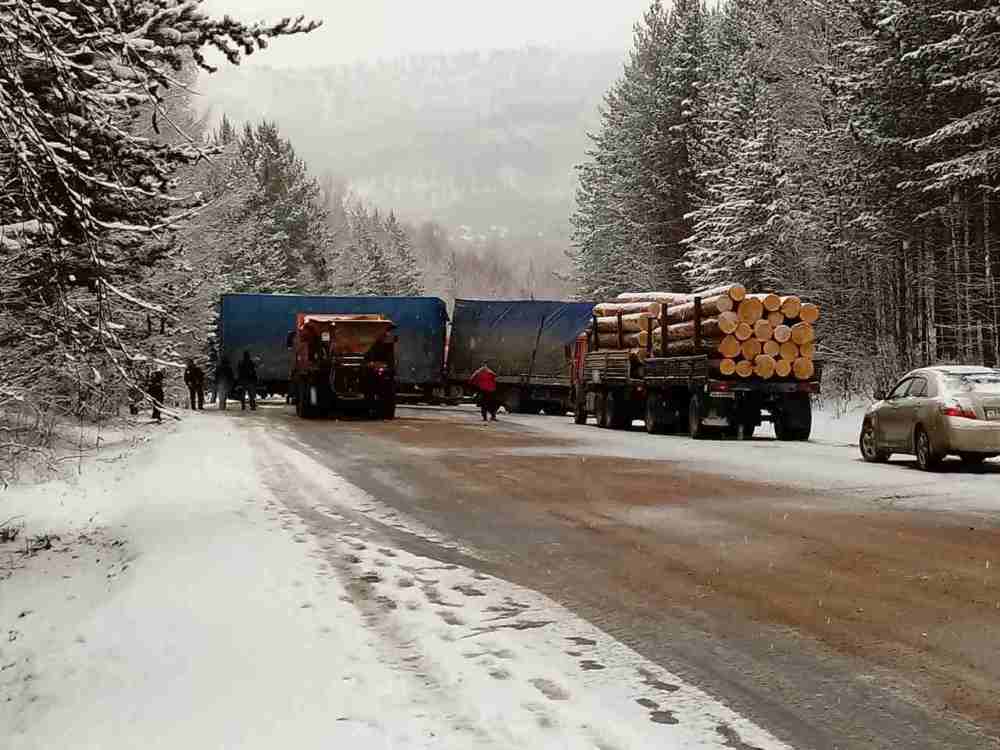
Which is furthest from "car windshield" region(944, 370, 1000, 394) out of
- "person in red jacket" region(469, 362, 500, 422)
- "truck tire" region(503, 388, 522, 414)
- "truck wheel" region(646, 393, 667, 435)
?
"truck tire" region(503, 388, 522, 414)

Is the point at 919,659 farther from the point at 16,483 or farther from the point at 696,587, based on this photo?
the point at 16,483

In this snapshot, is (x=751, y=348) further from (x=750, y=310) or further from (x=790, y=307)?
(x=790, y=307)

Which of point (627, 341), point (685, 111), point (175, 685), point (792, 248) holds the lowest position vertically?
point (175, 685)

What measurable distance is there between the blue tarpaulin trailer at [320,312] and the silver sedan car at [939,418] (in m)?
25.5

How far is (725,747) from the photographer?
4.37 meters

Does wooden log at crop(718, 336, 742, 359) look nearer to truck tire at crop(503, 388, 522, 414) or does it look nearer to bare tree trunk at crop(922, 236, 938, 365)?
bare tree trunk at crop(922, 236, 938, 365)

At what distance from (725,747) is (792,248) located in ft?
119

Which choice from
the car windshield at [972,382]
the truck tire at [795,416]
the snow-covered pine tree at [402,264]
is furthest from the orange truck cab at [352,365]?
the snow-covered pine tree at [402,264]

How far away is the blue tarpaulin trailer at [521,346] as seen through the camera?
39.7 metres

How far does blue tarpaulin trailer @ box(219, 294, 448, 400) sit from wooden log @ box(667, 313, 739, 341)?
17.0 meters

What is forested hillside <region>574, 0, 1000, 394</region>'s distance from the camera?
1118 inches

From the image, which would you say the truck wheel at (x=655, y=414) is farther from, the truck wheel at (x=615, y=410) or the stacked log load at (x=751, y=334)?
the truck wheel at (x=615, y=410)

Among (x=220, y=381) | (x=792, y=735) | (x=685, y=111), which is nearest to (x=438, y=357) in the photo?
(x=220, y=381)

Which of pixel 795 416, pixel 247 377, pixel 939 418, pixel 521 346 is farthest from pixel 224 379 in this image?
pixel 939 418
